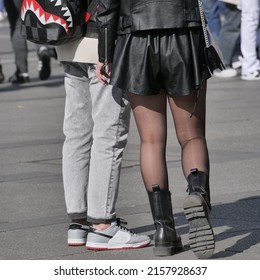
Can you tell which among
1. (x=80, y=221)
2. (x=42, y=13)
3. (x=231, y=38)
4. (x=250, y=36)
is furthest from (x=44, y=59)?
(x=42, y=13)

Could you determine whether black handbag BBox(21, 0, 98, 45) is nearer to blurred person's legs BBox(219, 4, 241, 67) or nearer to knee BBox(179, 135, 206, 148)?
knee BBox(179, 135, 206, 148)

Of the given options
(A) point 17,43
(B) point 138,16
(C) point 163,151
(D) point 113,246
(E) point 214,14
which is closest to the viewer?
(B) point 138,16

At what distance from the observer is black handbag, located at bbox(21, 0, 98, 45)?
19.9 feet

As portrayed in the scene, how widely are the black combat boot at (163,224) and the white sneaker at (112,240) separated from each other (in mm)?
263

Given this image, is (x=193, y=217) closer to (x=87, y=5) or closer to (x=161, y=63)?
(x=161, y=63)

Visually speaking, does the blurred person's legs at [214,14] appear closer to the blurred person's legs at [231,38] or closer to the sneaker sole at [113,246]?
the blurred person's legs at [231,38]

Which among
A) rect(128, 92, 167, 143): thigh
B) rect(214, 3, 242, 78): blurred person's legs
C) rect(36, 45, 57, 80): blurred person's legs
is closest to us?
rect(128, 92, 167, 143): thigh

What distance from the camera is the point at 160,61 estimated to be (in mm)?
5852

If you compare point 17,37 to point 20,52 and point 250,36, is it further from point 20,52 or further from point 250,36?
point 250,36

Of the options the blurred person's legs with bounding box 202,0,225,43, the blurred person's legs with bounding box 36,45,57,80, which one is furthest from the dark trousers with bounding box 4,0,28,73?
the blurred person's legs with bounding box 202,0,225,43

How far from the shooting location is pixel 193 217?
575 centimetres

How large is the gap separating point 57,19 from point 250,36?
9.42m

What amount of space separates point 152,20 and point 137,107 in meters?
0.49

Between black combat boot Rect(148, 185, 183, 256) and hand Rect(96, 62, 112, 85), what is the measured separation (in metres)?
0.62
